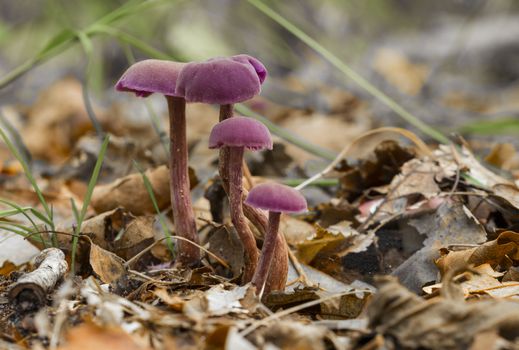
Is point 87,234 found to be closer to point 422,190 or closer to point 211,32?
point 422,190

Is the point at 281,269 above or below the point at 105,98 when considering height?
above

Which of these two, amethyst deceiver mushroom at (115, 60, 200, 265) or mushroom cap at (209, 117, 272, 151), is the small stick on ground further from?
mushroom cap at (209, 117, 272, 151)

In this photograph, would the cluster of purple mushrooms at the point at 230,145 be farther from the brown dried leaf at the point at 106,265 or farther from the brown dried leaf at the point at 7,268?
the brown dried leaf at the point at 7,268

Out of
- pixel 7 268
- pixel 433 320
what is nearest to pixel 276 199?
pixel 433 320

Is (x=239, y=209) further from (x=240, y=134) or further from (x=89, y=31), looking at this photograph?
(x=89, y=31)

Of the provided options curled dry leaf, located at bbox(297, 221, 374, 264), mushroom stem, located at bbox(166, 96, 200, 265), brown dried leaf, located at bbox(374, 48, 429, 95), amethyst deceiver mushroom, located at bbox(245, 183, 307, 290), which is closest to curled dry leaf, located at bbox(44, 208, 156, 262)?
mushroom stem, located at bbox(166, 96, 200, 265)

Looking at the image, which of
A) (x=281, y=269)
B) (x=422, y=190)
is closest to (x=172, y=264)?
(x=281, y=269)
